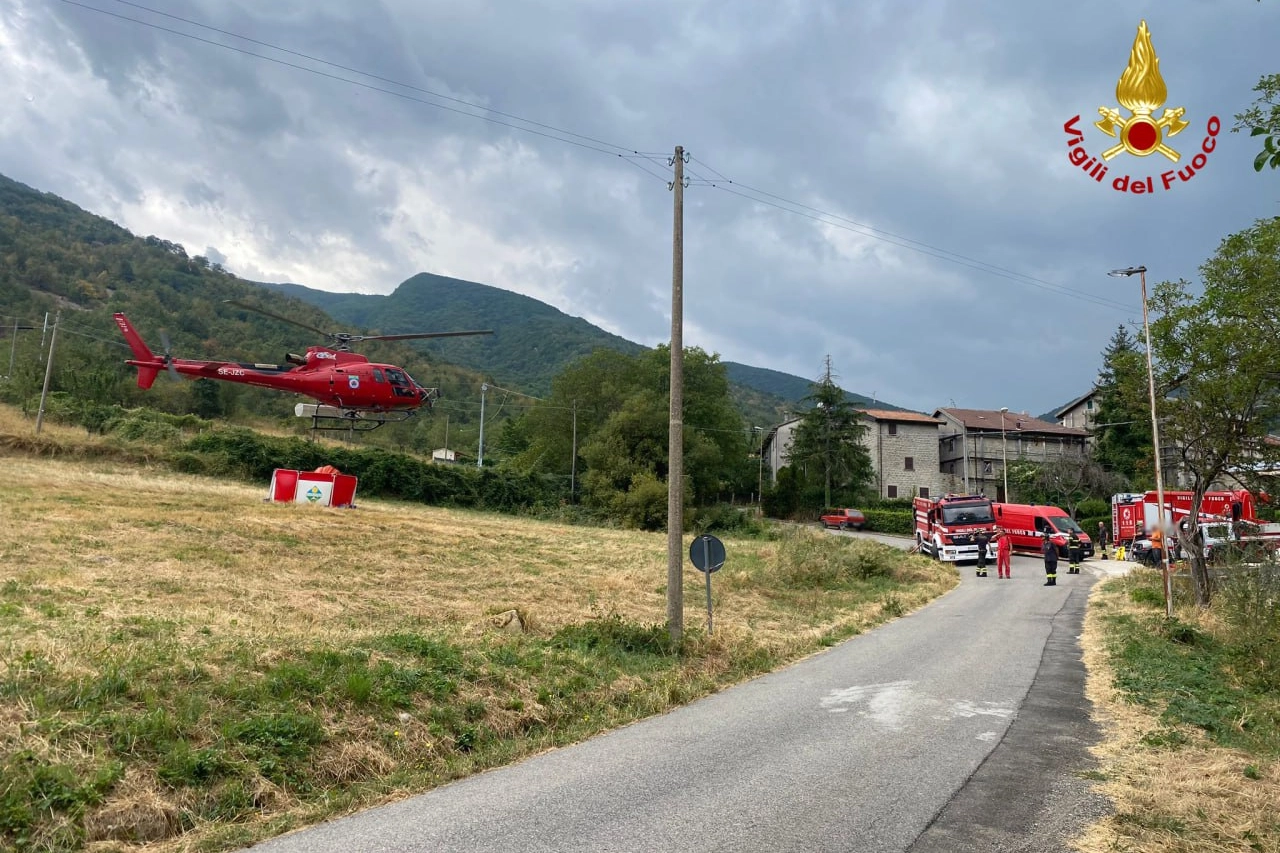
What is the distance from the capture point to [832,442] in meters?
70.9

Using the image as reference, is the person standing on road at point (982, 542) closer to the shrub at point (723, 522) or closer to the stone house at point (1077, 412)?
the shrub at point (723, 522)

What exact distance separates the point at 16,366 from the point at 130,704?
219ft

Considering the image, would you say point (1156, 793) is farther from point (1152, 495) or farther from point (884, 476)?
point (884, 476)

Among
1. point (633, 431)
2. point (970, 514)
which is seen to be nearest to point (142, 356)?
point (970, 514)

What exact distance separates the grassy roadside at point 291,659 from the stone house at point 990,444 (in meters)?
57.0

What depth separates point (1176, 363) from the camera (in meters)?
18.9

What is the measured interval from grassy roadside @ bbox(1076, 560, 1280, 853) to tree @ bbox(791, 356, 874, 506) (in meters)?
52.5

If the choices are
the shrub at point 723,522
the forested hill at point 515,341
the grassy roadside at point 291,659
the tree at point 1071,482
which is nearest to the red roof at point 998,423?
the tree at point 1071,482

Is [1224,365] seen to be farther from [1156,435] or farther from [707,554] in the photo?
[707,554]

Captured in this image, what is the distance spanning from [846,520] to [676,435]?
48452 mm

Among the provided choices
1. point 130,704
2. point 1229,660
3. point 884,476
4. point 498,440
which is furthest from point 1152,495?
point 498,440

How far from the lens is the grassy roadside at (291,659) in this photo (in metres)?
6.79

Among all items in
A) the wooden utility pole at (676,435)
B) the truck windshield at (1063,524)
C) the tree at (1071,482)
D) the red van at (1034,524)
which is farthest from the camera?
the tree at (1071,482)

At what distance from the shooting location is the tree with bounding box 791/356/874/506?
70.6 m
